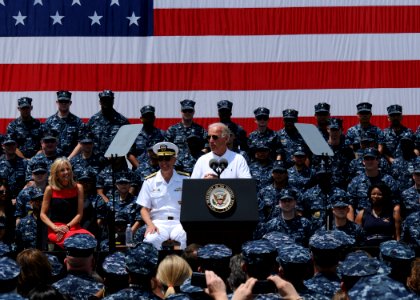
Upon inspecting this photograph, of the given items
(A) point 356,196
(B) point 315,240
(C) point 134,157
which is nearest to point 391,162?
(A) point 356,196

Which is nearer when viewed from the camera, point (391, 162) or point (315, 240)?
point (315, 240)

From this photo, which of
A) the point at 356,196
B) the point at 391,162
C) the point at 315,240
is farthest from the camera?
the point at 391,162

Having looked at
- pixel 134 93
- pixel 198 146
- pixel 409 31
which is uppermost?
pixel 409 31

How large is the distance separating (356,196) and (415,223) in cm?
146

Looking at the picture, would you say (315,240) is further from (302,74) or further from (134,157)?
(302,74)

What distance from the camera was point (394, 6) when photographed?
1369cm

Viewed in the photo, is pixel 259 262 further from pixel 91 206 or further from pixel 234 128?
pixel 234 128

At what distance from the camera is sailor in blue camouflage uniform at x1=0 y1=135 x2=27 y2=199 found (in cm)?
1130

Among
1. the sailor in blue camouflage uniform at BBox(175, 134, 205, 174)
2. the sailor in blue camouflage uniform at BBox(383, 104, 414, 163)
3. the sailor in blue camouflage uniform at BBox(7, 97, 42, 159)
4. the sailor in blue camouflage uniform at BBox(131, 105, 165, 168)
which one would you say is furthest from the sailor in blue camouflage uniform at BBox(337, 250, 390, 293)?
the sailor in blue camouflage uniform at BBox(7, 97, 42, 159)

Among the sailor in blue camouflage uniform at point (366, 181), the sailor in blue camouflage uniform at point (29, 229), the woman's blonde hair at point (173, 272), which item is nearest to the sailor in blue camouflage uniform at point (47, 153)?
the sailor in blue camouflage uniform at point (29, 229)

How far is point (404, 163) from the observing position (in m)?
11.2

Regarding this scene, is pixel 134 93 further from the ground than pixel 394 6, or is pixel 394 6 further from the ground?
pixel 394 6

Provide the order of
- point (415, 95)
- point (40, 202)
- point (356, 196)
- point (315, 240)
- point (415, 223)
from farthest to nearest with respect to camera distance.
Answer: point (415, 95)
point (356, 196)
point (40, 202)
point (415, 223)
point (315, 240)

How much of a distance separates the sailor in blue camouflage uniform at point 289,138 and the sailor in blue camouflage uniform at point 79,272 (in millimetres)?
6407
